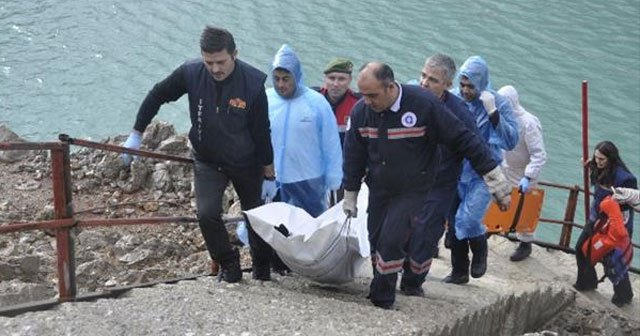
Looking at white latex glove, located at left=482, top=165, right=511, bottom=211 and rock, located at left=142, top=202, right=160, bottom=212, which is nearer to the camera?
white latex glove, located at left=482, top=165, right=511, bottom=211

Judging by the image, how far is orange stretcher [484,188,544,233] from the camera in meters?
6.71

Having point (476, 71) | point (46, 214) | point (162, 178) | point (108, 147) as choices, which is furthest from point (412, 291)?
point (162, 178)

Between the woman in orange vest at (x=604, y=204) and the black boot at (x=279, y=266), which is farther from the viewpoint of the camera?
the woman in orange vest at (x=604, y=204)

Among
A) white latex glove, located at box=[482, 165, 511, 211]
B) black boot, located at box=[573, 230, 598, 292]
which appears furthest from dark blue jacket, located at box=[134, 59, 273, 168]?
black boot, located at box=[573, 230, 598, 292]

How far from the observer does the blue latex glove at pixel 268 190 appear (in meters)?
4.93

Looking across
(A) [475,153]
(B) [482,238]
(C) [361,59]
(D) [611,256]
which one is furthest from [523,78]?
(A) [475,153]

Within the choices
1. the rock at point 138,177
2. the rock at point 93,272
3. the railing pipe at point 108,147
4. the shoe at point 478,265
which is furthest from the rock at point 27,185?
the shoe at point 478,265

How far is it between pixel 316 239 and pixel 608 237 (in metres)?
2.93

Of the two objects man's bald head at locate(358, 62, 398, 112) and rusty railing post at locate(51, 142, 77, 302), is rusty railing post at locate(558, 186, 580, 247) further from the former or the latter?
rusty railing post at locate(51, 142, 77, 302)

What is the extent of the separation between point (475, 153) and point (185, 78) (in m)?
1.63

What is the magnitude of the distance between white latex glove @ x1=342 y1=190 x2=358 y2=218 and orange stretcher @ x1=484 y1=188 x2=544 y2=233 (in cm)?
236

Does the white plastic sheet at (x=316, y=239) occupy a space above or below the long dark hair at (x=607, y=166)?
below

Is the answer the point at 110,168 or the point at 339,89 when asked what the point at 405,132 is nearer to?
the point at 339,89

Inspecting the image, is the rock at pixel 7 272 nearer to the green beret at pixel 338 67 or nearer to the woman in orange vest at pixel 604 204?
the green beret at pixel 338 67
